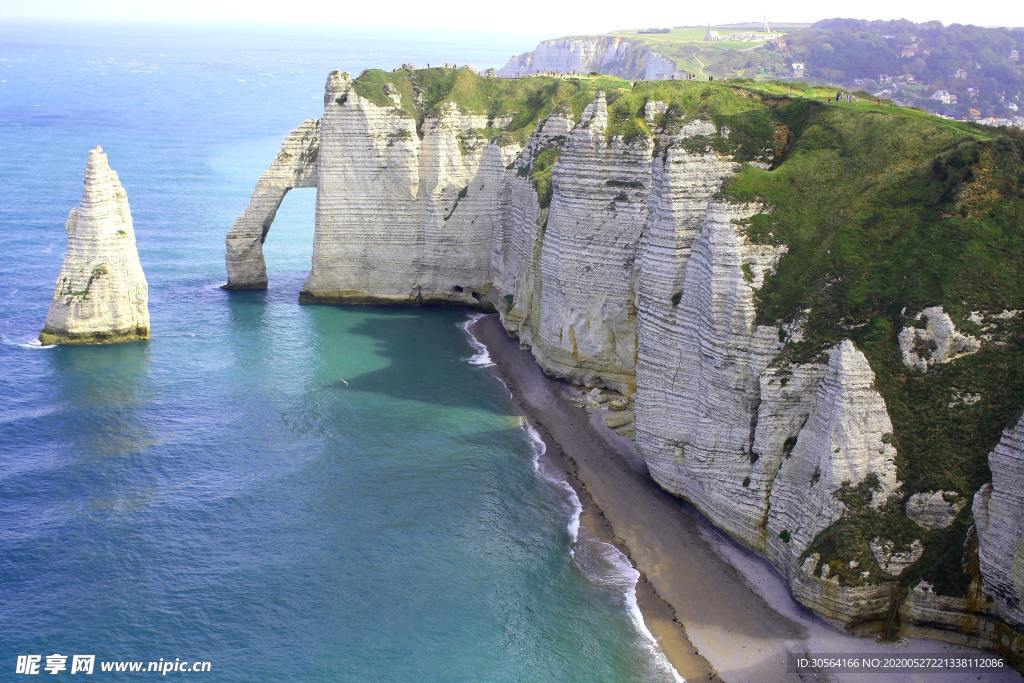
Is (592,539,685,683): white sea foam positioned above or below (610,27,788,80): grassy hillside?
below

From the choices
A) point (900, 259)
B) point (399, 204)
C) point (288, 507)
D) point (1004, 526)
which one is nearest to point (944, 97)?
point (399, 204)

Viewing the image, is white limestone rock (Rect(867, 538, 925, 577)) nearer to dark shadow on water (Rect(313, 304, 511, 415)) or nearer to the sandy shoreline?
the sandy shoreline

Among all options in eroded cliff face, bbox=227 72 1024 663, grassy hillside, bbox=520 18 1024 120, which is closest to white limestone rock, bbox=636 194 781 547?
eroded cliff face, bbox=227 72 1024 663

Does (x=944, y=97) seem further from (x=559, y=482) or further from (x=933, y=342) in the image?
(x=933, y=342)

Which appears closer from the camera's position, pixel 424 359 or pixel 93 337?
pixel 93 337

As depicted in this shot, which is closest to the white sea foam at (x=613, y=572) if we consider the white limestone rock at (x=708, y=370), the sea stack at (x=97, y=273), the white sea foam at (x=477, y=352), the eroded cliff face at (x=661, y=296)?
the white limestone rock at (x=708, y=370)

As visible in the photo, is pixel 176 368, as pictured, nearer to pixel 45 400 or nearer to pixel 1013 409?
pixel 45 400
